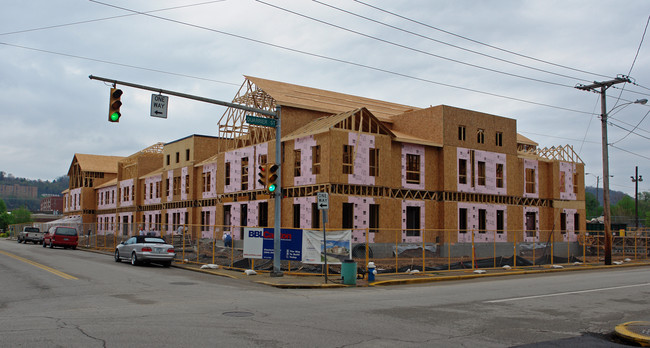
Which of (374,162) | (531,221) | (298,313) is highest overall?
(374,162)

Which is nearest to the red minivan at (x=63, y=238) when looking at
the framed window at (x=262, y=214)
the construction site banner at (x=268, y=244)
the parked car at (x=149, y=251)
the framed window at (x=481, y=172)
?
the framed window at (x=262, y=214)

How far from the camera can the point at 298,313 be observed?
11.7 m

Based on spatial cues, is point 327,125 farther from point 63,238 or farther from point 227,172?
point 63,238

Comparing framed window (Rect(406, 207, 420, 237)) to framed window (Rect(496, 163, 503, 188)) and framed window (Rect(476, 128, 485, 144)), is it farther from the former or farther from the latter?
framed window (Rect(496, 163, 503, 188))

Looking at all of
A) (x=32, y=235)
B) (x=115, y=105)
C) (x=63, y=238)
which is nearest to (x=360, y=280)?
(x=115, y=105)

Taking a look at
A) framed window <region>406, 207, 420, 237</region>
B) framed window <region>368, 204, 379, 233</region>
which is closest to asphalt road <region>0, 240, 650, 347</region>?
framed window <region>368, 204, 379, 233</region>

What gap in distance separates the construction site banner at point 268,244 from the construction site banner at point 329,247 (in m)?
0.34

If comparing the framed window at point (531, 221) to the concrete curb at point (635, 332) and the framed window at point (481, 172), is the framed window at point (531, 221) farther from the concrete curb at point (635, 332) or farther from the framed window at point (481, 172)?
the concrete curb at point (635, 332)

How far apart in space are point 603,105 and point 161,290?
89.5ft

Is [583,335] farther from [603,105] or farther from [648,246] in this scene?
[648,246]

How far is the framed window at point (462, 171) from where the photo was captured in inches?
1542

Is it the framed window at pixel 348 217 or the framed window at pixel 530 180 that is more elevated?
the framed window at pixel 530 180

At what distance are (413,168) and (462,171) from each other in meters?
4.76

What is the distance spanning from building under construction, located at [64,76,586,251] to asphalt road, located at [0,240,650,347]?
29.4 ft
